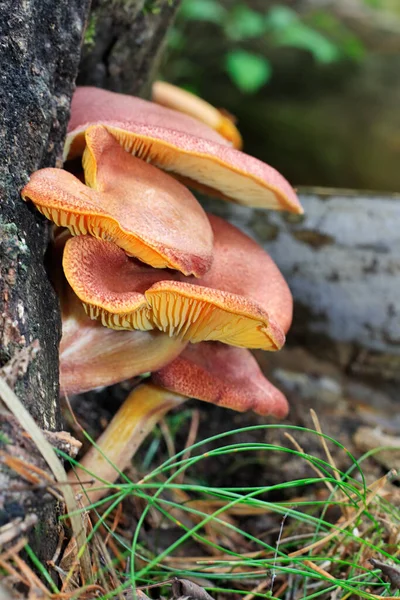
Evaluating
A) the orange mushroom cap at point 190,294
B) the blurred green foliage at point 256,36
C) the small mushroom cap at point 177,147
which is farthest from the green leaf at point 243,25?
the orange mushroom cap at point 190,294

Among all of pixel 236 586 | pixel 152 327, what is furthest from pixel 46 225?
pixel 236 586

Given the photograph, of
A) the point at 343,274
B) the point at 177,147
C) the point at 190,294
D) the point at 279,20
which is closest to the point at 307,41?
the point at 279,20

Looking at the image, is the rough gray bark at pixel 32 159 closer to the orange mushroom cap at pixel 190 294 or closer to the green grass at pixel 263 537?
the orange mushroom cap at pixel 190 294

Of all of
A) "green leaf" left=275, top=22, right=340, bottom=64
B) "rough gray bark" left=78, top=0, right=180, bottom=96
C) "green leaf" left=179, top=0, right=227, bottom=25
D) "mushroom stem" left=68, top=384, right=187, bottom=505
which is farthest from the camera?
"green leaf" left=179, top=0, right=227, bottom=25

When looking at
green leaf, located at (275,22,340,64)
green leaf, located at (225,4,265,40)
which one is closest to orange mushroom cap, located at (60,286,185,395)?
green leaf, located at (275,22,340,64)

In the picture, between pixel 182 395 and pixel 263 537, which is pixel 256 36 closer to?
pixel 182 395

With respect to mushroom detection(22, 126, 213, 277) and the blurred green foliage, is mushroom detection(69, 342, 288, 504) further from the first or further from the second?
the blurred green foliage

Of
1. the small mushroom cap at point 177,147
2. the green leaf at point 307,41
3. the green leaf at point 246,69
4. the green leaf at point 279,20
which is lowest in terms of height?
the small mushroom cap at point 177,147
